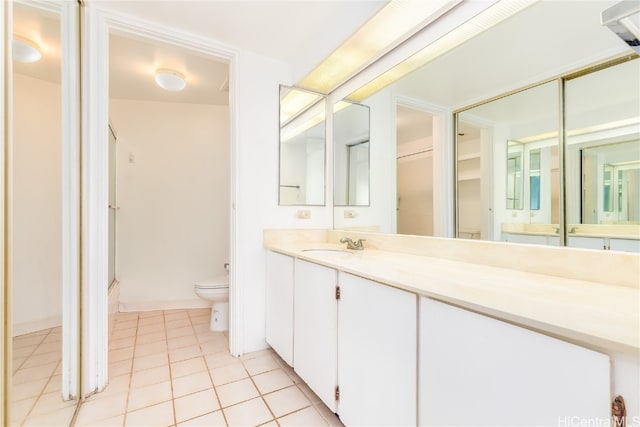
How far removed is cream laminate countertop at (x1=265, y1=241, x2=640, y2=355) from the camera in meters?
0.52

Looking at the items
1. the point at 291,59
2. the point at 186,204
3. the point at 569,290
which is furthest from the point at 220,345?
the point at 291,59

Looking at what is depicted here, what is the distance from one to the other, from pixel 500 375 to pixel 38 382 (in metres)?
1.86

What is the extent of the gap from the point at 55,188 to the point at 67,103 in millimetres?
447

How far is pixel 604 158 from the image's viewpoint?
0.96 meters

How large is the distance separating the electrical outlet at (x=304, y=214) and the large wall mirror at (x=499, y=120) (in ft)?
2.24

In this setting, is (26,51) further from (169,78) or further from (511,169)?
(511,169)

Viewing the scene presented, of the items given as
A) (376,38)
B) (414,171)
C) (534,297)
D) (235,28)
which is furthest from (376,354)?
(235,28)

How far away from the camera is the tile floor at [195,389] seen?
132cm

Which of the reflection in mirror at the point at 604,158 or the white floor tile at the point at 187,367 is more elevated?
the reflection in mirror at the point at 604,158

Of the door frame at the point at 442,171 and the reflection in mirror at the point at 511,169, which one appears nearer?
the reflection in mirror at the point at 511,169

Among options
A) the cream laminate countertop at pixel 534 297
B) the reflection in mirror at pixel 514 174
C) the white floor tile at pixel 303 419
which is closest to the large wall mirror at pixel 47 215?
the white floor tile at pixel 303 419

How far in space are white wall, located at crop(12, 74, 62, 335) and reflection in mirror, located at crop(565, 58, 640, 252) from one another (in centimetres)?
197

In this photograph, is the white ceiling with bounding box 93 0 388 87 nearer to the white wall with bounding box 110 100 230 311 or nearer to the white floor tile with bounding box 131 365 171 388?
the white wall with bounding box 110 100 230 311

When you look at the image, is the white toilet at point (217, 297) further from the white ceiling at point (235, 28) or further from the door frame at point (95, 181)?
the white ceiling at point (235, 28)
